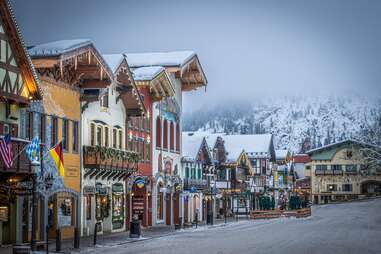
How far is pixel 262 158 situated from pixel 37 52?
75.4 metres

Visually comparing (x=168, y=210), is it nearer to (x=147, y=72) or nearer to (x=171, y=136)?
(x=171, y=136)

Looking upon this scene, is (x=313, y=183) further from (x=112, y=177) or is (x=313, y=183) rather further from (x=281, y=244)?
(x=281, y=244)

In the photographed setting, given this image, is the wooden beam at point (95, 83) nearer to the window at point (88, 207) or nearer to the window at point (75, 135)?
the window at point (75, 135)

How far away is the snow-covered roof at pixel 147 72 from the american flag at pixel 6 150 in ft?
84.0

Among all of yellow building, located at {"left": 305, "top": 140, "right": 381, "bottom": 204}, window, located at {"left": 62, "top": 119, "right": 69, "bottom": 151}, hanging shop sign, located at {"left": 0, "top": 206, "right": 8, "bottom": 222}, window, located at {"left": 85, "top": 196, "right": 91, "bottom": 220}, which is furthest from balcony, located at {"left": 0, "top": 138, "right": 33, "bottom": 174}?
yellow building, located at {"left": 305, "top": 140, "right": 381, "bottom": 204}

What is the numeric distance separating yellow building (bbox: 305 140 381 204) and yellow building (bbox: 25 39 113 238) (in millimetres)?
105332

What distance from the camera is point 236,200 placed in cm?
10306

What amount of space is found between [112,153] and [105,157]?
3.32ft

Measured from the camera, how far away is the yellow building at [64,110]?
42.2 metres

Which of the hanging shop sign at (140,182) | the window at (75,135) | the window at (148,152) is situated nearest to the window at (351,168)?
the window at (148,152)

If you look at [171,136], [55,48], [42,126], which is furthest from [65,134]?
[171,136]

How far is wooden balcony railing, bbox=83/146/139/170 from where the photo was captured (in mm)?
48781

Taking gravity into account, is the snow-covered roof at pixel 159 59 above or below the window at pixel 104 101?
above

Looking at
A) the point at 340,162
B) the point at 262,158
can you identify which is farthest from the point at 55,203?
the point at 340,162
